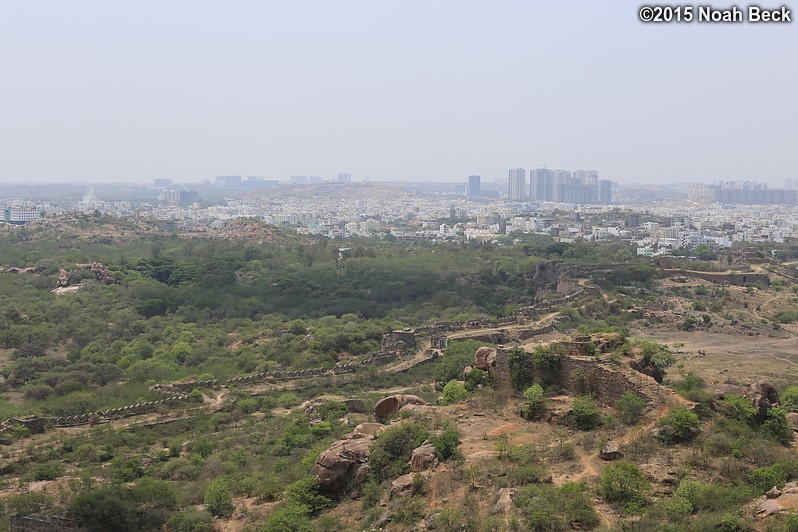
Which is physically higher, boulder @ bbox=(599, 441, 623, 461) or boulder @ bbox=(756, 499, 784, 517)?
boulder @ bbox=(756, 499, 784, 517)

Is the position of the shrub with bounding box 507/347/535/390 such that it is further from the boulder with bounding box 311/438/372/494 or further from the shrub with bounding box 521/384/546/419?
the boulder with bounding box 311/438/372/494

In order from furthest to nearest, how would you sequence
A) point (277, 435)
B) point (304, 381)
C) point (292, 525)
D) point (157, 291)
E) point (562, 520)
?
point (157, 291) → point (304, 381) → point (277, 435) → point (292, 525) → point (562, 520)

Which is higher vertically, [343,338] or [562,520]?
[562,520]

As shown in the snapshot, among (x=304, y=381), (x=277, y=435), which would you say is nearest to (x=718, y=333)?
(x=304, y=381)

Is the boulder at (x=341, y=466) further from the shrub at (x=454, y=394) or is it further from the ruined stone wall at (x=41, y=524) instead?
the ruined stone wall at (x=41, y=524)

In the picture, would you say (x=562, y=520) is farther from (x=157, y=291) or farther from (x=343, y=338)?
(x=157, y=291)

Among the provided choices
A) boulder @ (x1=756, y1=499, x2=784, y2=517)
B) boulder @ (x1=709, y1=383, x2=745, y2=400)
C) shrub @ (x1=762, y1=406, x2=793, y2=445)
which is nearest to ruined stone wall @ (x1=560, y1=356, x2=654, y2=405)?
boulder @ (x1=709, y1=383, x2=745, y2=400)

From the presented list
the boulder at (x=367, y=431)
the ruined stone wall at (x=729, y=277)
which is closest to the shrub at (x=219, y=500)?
the boulder at (x=367, y=431)
